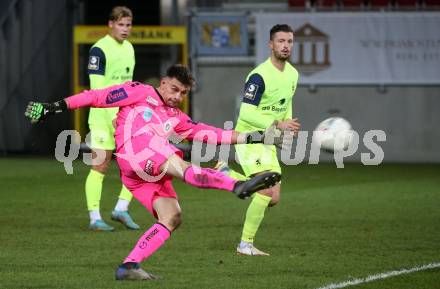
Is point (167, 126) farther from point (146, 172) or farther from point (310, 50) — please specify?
point (310, 50)

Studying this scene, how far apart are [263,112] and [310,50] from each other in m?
12.7

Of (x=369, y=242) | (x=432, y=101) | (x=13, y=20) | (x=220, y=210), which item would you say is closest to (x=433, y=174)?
(x=432, y=101)

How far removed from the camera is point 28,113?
289 inches

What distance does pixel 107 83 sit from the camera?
432 inches

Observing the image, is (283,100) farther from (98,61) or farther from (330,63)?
(330,63)

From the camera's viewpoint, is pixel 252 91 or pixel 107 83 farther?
pixel 107 83

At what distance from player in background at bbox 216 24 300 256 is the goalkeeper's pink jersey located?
134 centimetres

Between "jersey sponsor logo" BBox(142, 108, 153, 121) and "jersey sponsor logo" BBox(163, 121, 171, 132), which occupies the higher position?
"jersey sponsor logo" BBox(142, 108, 153, 121)

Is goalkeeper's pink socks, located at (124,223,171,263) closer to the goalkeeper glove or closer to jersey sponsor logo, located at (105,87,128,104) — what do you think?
jersey sponsor logo, located at (105,87,128,104)

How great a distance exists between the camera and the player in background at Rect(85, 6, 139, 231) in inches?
428

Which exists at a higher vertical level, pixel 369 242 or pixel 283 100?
pixel 283 100

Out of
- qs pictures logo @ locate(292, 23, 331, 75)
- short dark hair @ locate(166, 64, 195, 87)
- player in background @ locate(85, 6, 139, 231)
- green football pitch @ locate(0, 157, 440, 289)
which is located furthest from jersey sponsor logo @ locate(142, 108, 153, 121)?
qs pictures logo @ locate(292, 23, 331, 75)

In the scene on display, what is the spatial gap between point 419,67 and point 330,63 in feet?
6.24

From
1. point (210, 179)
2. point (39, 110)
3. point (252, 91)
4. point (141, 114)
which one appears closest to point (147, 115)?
point (141, 114)
